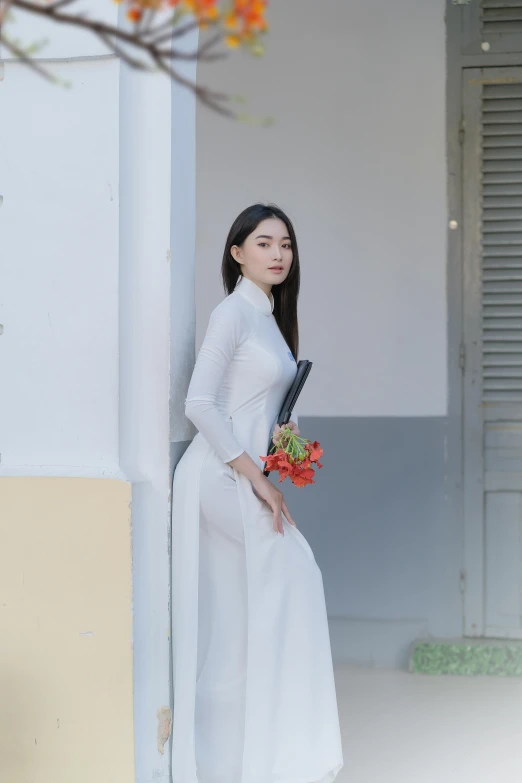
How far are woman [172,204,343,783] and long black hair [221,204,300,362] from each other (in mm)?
35

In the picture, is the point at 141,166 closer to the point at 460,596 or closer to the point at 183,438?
the point at 183,438

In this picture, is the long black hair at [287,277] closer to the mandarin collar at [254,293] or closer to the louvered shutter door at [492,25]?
the mandarin collar at [254,293]

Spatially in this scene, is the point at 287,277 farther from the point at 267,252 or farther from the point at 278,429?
the point at 278,429

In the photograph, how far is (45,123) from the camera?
2459mm

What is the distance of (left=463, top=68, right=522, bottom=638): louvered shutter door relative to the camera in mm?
4242

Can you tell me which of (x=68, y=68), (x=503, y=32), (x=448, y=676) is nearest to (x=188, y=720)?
(x=68, y=68)

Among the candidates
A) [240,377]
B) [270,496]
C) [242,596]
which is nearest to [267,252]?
[240,377]

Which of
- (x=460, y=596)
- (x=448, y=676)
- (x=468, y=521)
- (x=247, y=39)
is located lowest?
(x=448, y=676)

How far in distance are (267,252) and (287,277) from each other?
158 millimetres

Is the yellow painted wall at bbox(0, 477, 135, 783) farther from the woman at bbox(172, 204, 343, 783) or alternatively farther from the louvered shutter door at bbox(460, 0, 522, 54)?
the louvered shutter door at bbox(460, 0, 522, 54)

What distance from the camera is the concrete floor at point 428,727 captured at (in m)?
3.07

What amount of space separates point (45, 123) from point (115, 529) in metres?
1.04

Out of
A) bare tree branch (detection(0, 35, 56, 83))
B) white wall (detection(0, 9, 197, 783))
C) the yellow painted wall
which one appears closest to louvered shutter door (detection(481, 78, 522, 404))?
white wall (detection(0, 9, 197, 783))

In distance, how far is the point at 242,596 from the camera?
8.48 ft
